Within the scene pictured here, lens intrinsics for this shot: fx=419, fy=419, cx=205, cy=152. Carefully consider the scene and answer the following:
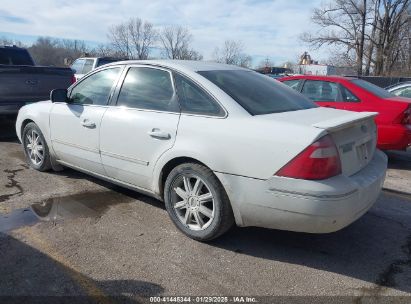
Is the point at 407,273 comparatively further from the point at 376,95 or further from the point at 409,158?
the point at 409,158

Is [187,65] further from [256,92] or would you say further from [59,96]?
[59,96]

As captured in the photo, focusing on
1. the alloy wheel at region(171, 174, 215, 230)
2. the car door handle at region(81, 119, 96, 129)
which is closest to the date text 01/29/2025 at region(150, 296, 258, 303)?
the alloy wheel at region(171, 174, 215, 230)

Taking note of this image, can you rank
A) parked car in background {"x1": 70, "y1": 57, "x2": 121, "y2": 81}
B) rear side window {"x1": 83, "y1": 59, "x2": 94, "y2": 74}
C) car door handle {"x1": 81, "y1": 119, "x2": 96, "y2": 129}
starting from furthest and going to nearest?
rear side window {"x1": 83, "y1": 59, "x2": 94, "y2": 74}, parked car in background {"x1": 70, "y1": 57, "x2": 121, "y2": 81}, car door handle {"x1": 81, "y1": 119, "x2": 96, "y2": 129}

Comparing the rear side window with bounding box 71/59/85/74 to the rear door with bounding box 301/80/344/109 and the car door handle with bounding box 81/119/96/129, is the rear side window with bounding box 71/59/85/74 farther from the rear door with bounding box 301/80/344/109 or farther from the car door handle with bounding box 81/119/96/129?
the car door handle with bounding box 81/119/96/129

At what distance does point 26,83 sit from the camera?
7805 mm

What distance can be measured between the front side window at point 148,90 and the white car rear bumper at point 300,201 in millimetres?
1030

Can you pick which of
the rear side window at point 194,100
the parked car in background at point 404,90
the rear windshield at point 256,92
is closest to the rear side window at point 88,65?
the parked car in background at point 404,90

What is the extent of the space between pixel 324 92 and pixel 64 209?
5.05 metres

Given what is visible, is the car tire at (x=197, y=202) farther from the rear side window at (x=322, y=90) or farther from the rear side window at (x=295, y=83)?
the rear side window at (x=295, y=83)

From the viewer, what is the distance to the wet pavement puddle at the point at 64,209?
413 cm

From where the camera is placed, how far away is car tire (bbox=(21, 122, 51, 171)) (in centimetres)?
559

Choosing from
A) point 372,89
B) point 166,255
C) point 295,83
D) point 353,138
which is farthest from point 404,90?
point 166,255

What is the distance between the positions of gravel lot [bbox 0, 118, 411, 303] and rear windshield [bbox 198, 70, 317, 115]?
1212mm

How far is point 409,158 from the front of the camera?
25.8ft
